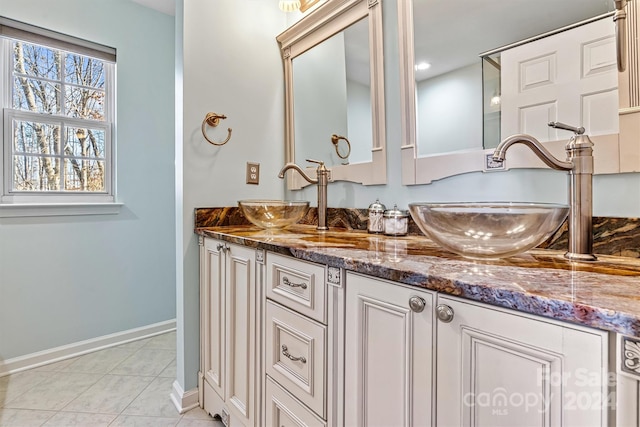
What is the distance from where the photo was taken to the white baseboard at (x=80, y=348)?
1.88m

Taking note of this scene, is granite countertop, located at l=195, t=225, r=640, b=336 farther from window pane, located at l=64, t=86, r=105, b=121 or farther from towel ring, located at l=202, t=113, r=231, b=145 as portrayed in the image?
window pane, located at l=64, t=86, r=105, b=121

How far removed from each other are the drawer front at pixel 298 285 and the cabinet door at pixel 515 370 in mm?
355

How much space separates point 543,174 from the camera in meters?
0.96

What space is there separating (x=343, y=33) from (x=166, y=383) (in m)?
2.11

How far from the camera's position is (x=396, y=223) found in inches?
48.9

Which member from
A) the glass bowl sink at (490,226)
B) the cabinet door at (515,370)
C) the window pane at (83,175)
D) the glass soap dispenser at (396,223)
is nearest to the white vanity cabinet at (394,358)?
the cabinet door at (515,370)

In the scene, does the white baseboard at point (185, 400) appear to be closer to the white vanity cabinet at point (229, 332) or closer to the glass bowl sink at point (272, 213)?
the white vanity cabinet at point (229, 332)

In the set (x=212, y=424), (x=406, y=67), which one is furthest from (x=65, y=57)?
(x=212, y=424)

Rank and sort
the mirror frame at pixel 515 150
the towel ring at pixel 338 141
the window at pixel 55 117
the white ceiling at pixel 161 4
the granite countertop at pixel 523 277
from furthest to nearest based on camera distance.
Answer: the white ceiling at pixel 161 4 → the window at pixel 55 117 → the towel ring at pixel 338 141 → the mirror frame at pixel 515 150 → the granite countertop at pixel 523 277

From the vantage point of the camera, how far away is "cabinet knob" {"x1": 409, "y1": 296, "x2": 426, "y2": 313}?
623 mm

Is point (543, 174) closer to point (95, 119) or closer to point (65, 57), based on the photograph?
point (95, 119)

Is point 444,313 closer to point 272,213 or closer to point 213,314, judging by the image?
point 272,213

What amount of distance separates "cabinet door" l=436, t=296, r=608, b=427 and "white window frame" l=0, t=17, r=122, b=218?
236 centimetres

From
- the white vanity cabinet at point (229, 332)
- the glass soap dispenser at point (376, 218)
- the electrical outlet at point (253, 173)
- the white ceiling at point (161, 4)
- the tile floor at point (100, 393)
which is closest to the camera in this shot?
the white vanity cabinet at point (229, 332)
